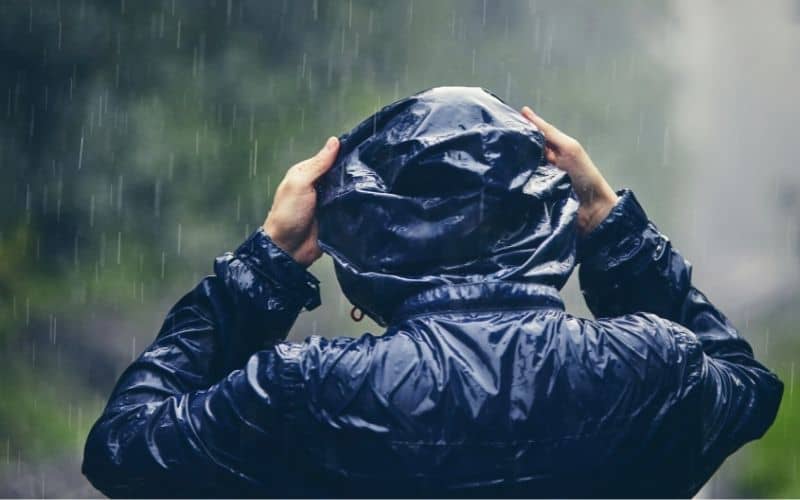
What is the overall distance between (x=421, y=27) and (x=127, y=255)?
12.4 ft

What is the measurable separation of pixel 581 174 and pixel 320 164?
53cm

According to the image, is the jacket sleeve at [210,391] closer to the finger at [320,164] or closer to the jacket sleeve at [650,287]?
the finger at [320,164]

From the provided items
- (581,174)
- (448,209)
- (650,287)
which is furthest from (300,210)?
(650,287)

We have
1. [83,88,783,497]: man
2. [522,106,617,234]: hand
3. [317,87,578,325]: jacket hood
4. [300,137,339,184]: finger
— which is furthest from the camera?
[522,106,617,234]: hand

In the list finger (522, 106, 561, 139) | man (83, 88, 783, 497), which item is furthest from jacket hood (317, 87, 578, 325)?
finger (522, 106, 561, 139)

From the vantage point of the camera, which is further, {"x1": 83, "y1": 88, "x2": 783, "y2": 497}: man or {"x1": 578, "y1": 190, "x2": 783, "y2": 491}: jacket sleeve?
{"x1": 578, "y1": 190, "x2": 783, "y2": 491}: jacket sleeve

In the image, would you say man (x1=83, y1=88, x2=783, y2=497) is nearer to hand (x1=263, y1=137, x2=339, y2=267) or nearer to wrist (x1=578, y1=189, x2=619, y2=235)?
hand (x1=263, y1=137, x2=339, y2=267)

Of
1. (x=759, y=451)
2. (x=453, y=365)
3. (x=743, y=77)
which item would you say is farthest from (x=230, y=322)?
(x=743, y=77)

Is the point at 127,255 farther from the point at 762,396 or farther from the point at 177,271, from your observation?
the point at 762,396

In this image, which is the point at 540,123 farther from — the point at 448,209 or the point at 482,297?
the point at 482,297

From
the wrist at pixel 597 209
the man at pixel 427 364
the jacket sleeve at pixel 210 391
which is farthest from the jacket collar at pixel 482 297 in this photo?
the wrist at pixel 597 209

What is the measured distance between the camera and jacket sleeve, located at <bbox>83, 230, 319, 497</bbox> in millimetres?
2172

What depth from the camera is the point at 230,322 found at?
2453 mm

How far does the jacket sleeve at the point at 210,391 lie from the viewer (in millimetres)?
2172
